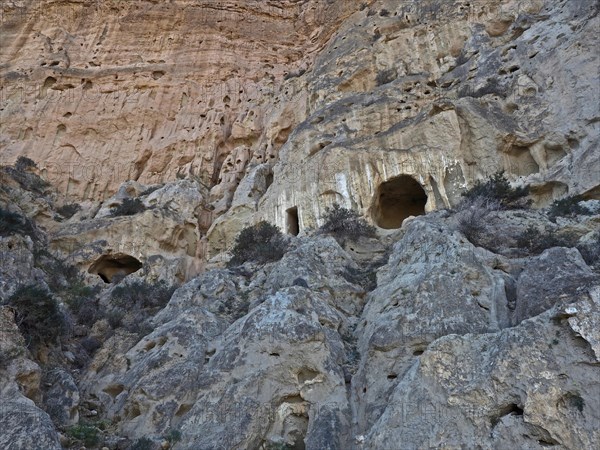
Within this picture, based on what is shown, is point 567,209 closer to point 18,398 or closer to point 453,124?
point 453,124

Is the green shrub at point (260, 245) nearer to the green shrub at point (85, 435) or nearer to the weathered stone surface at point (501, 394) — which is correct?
the green shrub at point (85, 435)

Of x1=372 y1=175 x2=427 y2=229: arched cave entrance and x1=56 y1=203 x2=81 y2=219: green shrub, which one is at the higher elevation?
x1=56 y1=203 x2=81 y2=219: green shrub

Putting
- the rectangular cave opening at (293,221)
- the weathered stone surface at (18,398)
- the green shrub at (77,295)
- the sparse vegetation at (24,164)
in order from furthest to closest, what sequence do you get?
the sparse vegetation at (24,164)
the rectangular cave opening at (293,221)
the green shrub at (77,295)
the weathered stone surface at (18,398)

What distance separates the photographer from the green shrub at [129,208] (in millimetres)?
23280

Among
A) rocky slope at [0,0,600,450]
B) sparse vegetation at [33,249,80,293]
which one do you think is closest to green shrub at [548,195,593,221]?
rocky slope at [0,0,600,450]

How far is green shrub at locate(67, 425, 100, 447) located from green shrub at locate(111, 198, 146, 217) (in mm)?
15056

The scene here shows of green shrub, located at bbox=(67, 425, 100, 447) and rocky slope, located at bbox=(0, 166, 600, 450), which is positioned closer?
rocky slope, located at bbox=(0, 166, 600, 450)

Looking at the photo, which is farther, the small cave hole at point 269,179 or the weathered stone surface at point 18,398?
the small cave hole at point 269,179

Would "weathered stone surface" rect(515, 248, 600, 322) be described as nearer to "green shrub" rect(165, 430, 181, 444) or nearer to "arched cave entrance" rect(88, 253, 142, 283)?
"green shrub" rect(165, 430, 181, 444)

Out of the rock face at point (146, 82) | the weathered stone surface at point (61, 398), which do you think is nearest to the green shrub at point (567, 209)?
the weathered stone surface at point (61, 398)

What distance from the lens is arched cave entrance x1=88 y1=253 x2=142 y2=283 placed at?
21.8 meters

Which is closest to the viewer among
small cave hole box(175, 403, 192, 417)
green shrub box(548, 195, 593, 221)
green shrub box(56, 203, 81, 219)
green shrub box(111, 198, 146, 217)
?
small cave hole box(175, 403, 192, 417)

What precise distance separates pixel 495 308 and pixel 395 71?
16.8 m

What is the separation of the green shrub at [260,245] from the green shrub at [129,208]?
20.0ft
